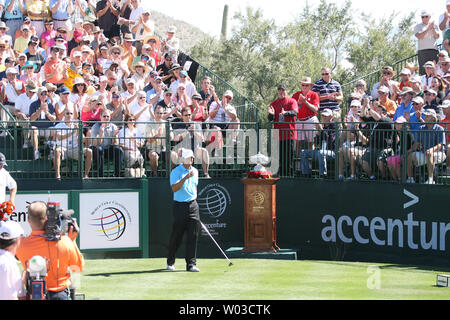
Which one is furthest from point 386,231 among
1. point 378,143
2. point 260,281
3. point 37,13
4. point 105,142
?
point 37,13

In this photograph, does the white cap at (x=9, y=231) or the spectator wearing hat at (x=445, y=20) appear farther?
the spectator wearing hat at (x=445, y=20)

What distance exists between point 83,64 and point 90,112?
2.59m

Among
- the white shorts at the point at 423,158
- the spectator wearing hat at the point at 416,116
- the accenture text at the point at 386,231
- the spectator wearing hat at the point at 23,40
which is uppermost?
the spectator wearing hat at the point at 23,40

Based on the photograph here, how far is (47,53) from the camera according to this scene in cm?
2131

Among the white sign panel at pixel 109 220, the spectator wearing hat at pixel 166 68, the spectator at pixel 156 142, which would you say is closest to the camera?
the white sign panel at pixel 109 220

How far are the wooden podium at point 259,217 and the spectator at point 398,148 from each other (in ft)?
7.56

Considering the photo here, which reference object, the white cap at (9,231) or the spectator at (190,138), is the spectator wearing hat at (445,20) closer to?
the spectator at (190,138)

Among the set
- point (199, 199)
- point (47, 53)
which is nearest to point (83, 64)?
point (47, 53)

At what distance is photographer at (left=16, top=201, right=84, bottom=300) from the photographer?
8633 mm

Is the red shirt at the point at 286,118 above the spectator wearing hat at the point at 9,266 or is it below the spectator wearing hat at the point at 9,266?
above

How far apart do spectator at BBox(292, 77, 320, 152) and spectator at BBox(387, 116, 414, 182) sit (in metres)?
1.95

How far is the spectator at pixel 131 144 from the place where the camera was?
1809cm

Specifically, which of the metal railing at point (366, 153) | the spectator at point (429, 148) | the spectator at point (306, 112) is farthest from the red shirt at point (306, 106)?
the spectator at point (429, 148)

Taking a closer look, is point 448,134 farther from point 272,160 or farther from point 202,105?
point 202,105
